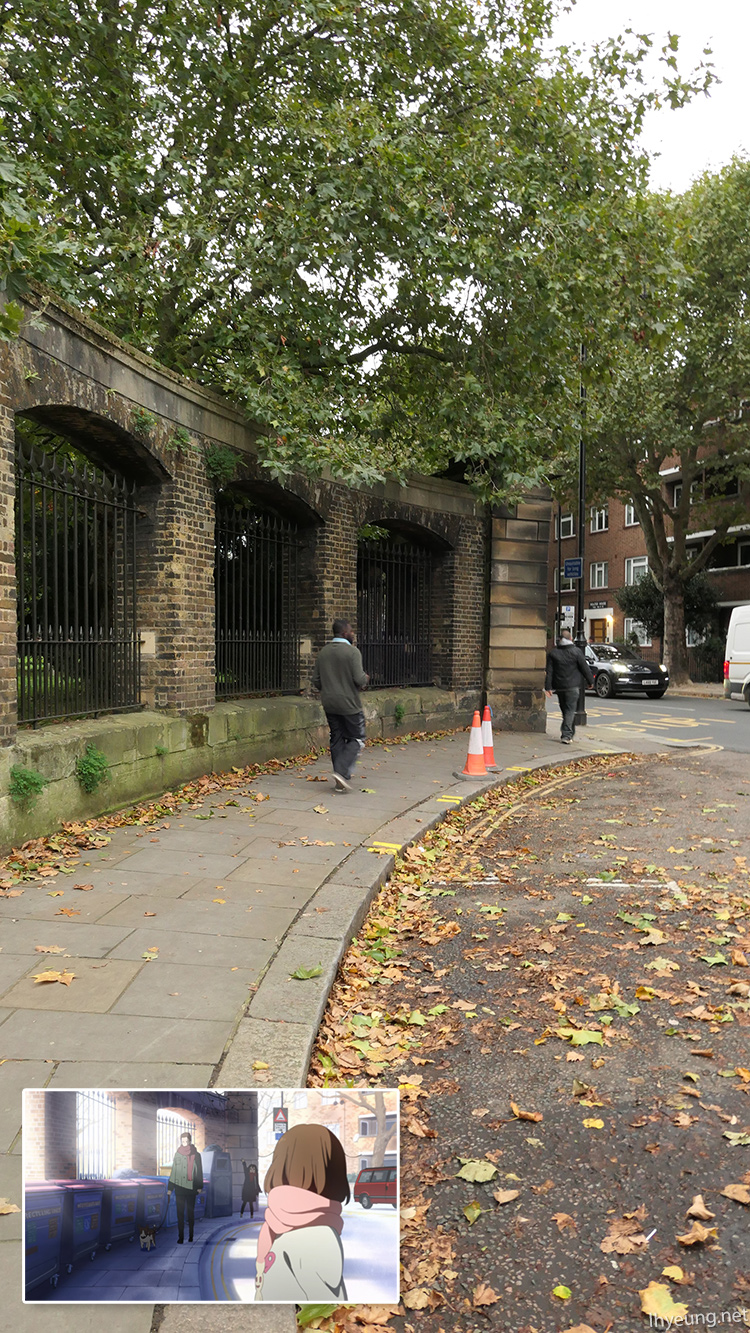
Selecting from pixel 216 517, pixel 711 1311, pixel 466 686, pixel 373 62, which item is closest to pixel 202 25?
pixel 373 62

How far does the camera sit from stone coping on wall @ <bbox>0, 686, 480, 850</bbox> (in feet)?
20.5

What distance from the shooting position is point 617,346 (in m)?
12.8

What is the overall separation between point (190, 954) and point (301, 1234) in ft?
8.76

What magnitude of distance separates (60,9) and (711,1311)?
12.0 meters

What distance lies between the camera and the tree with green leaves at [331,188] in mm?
9500

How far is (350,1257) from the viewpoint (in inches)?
70.6

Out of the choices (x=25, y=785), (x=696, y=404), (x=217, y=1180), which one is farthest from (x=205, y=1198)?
(x=696, y=404)

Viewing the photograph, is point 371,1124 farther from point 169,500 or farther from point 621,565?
point 621,565

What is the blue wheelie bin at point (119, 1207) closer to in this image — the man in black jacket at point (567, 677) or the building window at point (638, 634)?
the man in black jacket at point (567, 677)

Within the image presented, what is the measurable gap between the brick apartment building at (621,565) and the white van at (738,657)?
1288 centimetres

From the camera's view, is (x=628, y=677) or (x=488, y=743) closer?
(x=488, y=743)

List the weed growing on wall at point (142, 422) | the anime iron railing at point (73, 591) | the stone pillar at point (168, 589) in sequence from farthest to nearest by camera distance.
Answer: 1. the stone pillar at point (168, 589)
2. the weed growing on wall at point (142, 422)
3. the anime iron railing at point (73, 591)

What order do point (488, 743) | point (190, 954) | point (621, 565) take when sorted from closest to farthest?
point (190, 954), point (488, 743), point (621, 565)

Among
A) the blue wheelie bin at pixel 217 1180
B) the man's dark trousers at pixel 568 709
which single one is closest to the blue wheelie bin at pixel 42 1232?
the blue wheelie bin at pixel 217 1180
